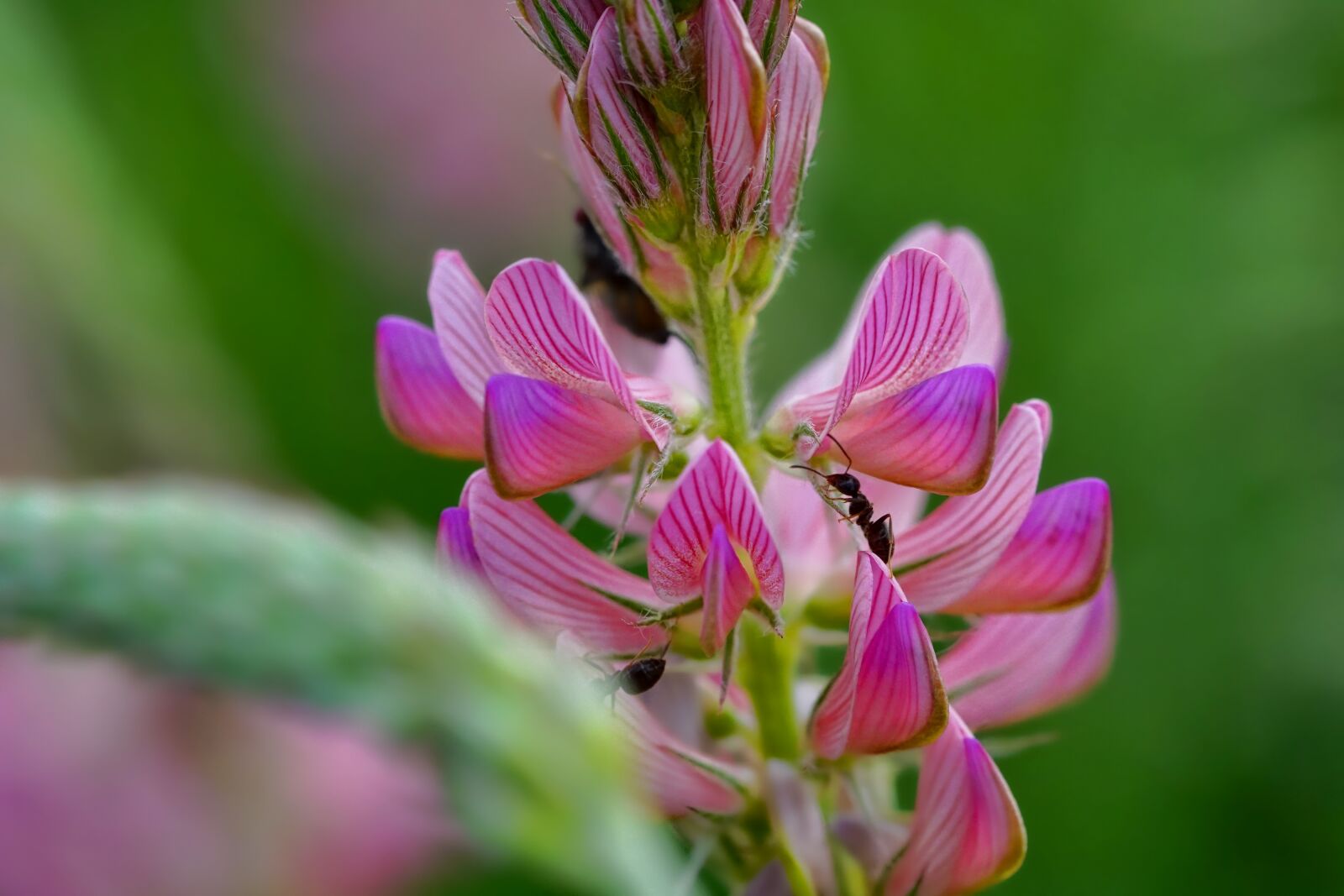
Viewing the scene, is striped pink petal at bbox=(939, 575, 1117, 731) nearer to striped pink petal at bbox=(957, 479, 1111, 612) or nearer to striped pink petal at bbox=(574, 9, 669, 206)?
striped pink petal at bbox=(957, 479, 1111, 612)

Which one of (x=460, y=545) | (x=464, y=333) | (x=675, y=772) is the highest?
(x=464, y=333)

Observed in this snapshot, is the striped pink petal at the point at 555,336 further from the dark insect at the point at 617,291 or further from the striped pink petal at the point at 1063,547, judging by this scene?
the striped pink petal at the point at 1063,547

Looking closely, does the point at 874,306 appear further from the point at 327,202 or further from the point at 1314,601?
the point at 327,202

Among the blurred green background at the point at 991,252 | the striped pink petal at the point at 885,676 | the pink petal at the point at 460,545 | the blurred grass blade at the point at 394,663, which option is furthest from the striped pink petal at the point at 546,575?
the blurred green background at the point at 991,252

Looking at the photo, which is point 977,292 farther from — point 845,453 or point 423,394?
point 423,394

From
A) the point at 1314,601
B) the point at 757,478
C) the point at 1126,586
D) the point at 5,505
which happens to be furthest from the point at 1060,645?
the point at 1126,586

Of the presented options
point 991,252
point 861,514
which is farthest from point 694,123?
point 991,252
